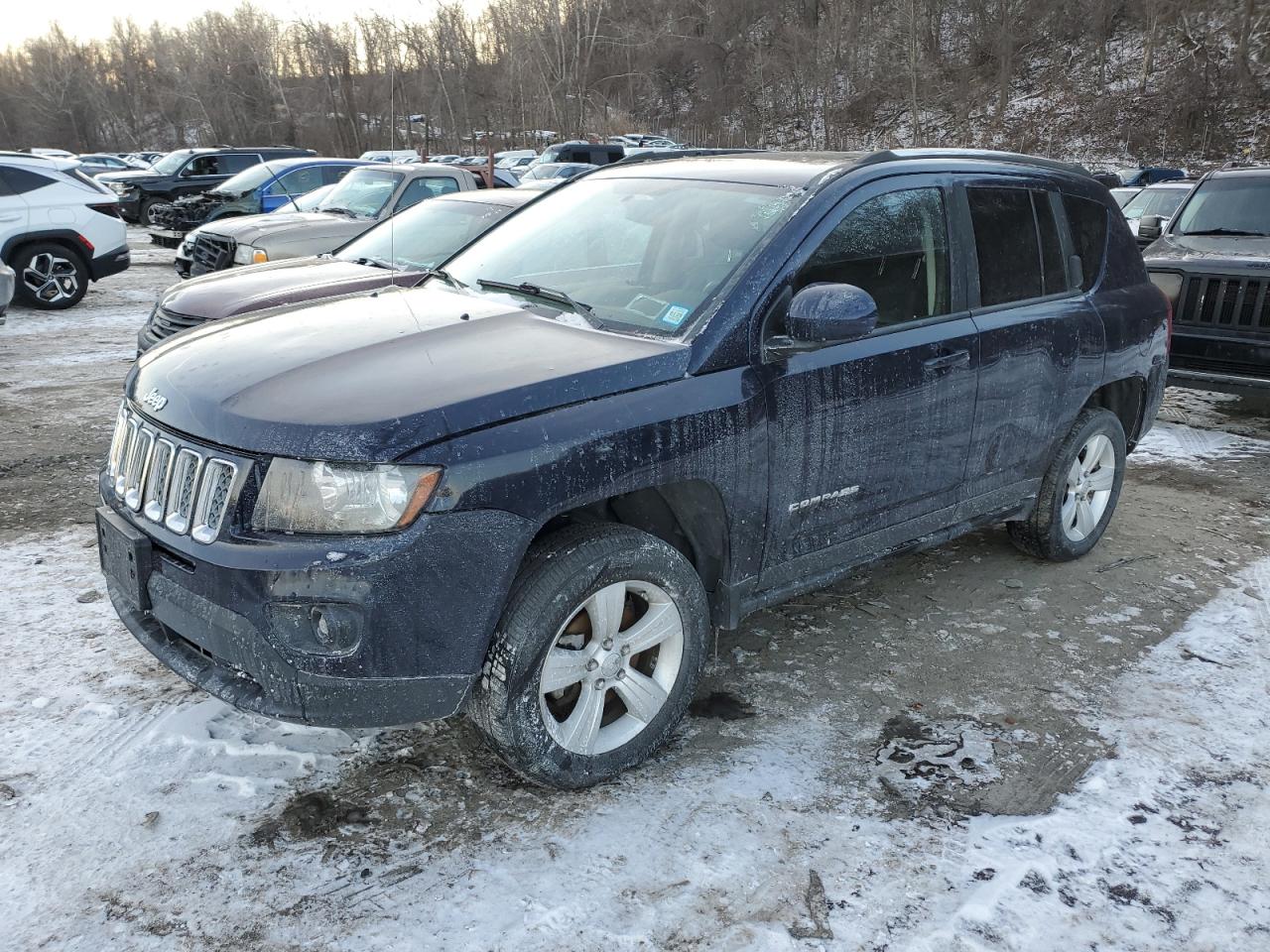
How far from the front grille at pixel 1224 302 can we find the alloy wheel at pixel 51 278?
11752 mm

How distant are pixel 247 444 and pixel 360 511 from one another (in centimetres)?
36

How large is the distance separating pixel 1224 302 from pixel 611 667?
6402mm

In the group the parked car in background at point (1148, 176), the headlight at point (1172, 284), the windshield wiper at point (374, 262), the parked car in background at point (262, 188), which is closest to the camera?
the windshield wiper at point (374, 262)

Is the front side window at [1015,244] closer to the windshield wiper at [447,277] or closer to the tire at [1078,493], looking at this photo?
the tire at [1078,493]

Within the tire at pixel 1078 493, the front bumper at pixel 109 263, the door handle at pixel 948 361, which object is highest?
the door handle at pixel 948 361

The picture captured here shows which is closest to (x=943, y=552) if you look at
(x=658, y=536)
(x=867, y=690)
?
(x=867, y=690)

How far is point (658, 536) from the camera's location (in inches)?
127

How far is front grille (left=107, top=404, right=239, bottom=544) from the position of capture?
262cm

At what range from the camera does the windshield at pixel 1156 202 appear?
13234mm

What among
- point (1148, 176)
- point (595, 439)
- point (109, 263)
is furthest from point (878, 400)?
point (1148, 176)

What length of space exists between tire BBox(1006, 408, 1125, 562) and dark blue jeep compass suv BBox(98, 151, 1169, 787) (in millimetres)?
190

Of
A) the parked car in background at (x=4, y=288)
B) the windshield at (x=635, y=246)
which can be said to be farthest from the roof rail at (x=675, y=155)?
the parked car in background at (x=4, y=288)

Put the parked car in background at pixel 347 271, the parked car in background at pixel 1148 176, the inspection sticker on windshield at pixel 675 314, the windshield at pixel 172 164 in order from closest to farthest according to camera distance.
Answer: the inspection sticker on windshield at pixel 675 314 → the parked car in background at pixel 347 271 → the windshield at pixel 172 164 → the parked car in background at pixel 1148 176

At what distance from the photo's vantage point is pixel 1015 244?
411cm
